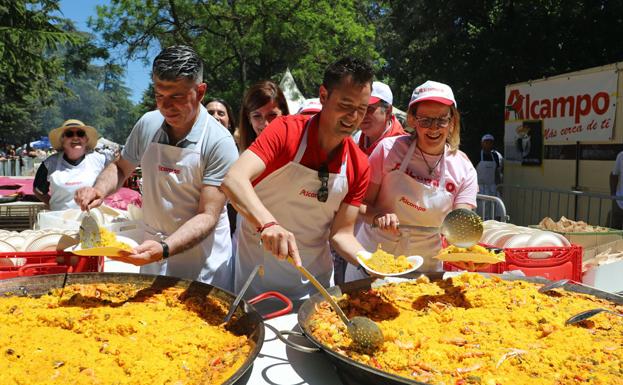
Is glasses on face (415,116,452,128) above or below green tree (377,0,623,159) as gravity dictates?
below

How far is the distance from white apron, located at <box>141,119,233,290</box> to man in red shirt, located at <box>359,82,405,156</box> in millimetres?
1438

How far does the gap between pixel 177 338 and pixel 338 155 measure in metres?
0.99

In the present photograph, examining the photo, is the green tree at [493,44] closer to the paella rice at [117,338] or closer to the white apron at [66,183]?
the white apron at [66,183]

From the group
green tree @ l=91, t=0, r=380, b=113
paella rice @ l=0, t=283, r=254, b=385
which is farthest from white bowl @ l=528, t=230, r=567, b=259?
green tree @ l=91, t=0, r=380, b=113

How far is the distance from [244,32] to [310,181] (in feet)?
46.0

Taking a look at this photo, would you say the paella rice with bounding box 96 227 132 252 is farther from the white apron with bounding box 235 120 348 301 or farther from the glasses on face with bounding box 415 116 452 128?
the glasses on face with bounding box 415 116 452 128

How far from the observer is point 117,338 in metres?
1.49

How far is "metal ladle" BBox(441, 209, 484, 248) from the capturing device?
197 centimetres

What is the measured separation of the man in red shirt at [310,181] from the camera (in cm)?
191

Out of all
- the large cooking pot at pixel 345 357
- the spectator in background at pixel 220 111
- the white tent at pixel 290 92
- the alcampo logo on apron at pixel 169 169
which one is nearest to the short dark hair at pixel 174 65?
the alcampo logo on apron at pixel 169 169

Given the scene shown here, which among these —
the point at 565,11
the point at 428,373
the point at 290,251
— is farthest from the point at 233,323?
the point at 565,11

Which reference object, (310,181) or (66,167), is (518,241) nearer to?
(310,181)

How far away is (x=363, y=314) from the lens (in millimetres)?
1791

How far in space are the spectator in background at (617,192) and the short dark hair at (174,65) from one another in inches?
223
